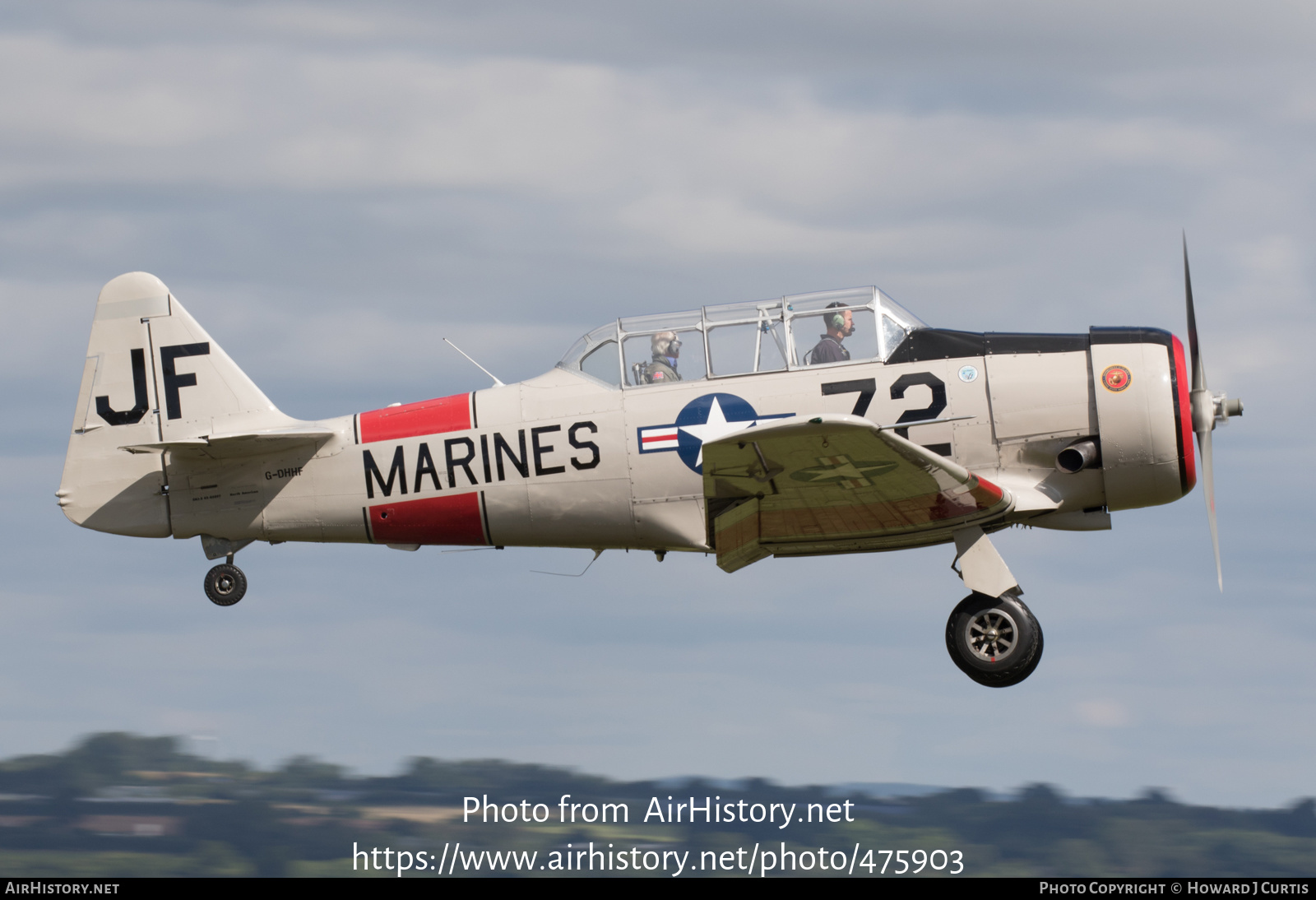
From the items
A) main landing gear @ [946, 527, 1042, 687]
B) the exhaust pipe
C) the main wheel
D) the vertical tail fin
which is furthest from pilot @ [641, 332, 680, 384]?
the vertical tail fin

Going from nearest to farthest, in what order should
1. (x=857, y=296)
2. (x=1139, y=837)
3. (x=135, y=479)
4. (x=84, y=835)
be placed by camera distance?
(x=857, y=296)
(x=135, y=479)
(x=84, y=835)
(x=1139, y=837)

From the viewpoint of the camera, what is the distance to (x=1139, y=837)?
37.6 m

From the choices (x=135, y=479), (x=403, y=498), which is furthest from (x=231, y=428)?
(x=403, y=498)

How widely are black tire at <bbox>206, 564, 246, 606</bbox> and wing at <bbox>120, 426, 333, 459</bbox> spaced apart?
1075 mm

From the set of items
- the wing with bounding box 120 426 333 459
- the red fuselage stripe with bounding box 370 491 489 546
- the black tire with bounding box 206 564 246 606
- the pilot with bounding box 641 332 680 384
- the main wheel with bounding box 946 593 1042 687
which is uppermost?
the pilot with bounding box 641 332 680 384

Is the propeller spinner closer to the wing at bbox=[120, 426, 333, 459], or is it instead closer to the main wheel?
the main wheel

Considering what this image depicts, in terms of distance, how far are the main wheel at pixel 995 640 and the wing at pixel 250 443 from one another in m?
5.80

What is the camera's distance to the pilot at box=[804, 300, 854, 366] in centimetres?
1195

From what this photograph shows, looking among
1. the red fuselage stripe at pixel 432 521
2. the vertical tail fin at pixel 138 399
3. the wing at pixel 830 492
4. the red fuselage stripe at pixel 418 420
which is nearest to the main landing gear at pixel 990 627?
the wing at pixel 830 492

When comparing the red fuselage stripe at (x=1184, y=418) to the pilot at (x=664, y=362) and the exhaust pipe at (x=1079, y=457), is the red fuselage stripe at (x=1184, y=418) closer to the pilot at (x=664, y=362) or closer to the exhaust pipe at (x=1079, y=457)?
the exhaust pipe at (x=1079, y=457)

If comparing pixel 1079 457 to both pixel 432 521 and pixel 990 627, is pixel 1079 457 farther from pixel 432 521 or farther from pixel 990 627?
pixel 432 521

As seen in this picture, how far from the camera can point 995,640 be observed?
11.6m
